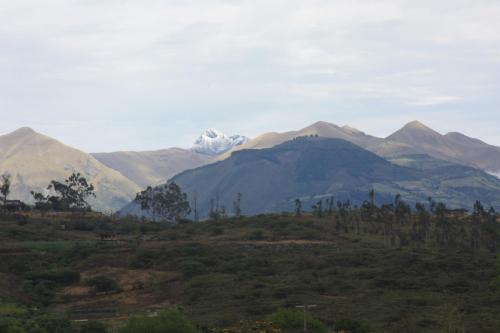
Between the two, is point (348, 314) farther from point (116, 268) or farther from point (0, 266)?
point (0, 266)

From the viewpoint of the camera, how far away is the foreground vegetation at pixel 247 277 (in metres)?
78.2

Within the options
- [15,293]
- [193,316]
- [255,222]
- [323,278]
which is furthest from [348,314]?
[255,222]

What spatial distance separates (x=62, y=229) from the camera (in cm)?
16200

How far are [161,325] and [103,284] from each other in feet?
163

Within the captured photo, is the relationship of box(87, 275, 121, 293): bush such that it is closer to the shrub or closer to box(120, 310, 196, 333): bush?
the shrub

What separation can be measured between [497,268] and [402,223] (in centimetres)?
6933

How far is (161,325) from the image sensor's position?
63.2m

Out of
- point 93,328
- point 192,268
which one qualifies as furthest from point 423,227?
point 93,328

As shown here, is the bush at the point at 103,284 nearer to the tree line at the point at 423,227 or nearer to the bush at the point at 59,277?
the bush at the point at 59,277

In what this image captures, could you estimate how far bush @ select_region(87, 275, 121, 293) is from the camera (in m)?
Answer: 110

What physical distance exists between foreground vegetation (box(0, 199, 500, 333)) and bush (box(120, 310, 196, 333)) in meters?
0.10

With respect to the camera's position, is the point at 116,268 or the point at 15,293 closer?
the point at 15,293

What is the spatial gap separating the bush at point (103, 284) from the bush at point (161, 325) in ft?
153

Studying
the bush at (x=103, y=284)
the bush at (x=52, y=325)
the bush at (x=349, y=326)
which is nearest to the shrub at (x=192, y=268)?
the bush at (x=103, y=284)
